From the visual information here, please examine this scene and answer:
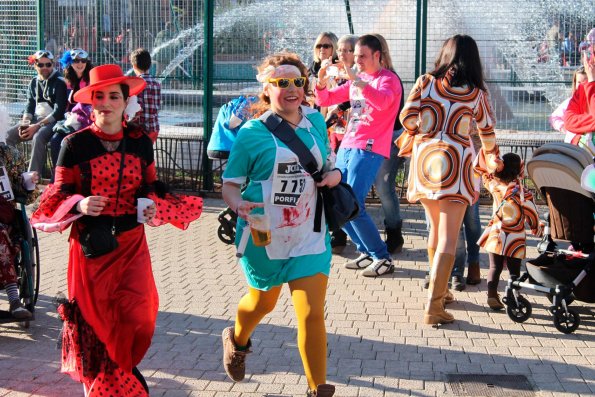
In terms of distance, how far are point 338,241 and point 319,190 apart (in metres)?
4.30

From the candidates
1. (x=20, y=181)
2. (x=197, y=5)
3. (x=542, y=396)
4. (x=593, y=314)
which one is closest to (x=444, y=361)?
(x=542, y=396)

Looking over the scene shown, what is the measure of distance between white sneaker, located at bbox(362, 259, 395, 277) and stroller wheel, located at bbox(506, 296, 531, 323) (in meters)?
1.69

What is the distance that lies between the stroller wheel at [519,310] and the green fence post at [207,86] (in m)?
6.32

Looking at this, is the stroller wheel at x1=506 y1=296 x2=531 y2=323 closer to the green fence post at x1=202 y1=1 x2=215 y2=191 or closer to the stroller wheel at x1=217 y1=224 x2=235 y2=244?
the stroller wheel at x1=217 y1=224 x2=235 y2=244

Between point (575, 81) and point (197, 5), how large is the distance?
5.63 meters

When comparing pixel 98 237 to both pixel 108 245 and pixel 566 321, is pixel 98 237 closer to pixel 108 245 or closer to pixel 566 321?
pixel 108 245

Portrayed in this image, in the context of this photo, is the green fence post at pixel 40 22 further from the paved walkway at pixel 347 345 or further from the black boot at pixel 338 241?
the black boot at pixel 338 241

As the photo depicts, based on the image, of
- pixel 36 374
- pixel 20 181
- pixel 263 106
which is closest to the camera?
pixel 263 106

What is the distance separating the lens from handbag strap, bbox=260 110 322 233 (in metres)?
5.18

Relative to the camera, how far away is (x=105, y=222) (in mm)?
5180

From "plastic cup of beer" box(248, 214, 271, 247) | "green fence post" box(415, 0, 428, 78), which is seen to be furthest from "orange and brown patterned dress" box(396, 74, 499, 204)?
"green fence post" box(415, 0, 428, 78)

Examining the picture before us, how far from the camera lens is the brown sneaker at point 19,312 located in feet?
22.7

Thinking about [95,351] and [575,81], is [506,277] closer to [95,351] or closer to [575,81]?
[575,81]

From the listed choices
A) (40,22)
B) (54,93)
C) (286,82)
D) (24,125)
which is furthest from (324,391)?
(40,22)
